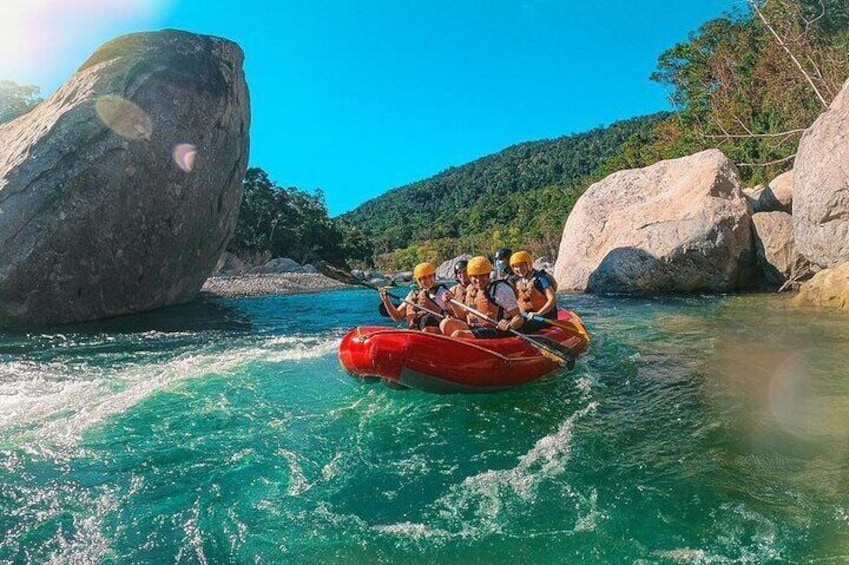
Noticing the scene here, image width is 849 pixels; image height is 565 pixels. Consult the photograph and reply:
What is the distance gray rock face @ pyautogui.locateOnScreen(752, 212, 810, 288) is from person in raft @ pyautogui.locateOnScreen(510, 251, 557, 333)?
40.2ft

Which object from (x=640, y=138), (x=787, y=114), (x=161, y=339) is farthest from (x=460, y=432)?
(x=640, y=138)

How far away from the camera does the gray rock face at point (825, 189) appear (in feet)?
46.6

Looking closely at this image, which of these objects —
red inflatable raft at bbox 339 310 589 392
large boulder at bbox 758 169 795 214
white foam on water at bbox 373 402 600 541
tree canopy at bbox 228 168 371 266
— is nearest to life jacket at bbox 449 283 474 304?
red inflatable raft at bbox 339 310 589 392

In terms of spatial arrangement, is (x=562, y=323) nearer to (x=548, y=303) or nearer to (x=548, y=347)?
(x=548, y=303)

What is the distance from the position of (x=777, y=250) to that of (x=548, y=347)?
13706 millimetres

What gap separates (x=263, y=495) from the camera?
4809 millimetres

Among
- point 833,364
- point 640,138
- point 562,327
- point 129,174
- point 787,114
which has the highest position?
point 640,138

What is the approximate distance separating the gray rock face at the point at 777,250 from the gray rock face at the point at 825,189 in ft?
6.57

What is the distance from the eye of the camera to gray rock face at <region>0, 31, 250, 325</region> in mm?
13367

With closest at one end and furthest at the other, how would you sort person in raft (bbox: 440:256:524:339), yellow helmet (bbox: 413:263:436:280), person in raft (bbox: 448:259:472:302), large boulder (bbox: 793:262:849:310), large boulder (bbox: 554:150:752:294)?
person in raft (bbox: 440:256:524:339), yellow helmet (bbox: 413:263:436:280), person in raft (bbox: 448:259:472:302), large boulder (bbox: 793:262:849:310), large boulder (bbox: 554:150:752:294)

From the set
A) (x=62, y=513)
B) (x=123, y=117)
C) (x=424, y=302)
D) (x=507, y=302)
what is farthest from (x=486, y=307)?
(x=123, y=117)

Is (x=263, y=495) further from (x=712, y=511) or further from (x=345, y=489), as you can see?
(x=712, y=511)

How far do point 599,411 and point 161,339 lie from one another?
9.40 m

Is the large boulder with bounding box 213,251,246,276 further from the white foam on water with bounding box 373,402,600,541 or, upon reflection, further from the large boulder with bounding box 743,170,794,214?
the white foam on water with bounding box 373,402,600,541
